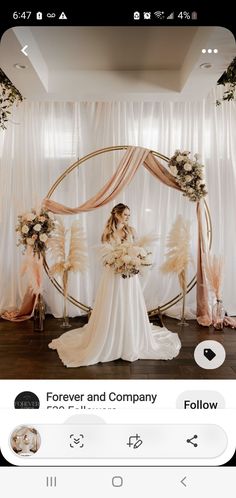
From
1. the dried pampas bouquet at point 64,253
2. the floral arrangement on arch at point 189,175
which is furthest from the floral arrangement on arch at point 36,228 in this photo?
the floral arrangement on arch at point 189,175

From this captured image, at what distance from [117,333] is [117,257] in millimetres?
650

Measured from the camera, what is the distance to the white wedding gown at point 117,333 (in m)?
2.81

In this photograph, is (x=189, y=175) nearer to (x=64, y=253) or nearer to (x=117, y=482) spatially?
(x=64, y=253)

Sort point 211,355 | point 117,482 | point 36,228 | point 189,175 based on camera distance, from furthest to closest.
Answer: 1. point 189,175
2. point 36,228
3. point 211,355
4. point 117,482

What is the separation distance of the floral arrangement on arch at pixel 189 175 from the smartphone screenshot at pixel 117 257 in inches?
0.6

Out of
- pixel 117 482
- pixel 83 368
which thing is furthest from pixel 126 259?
pixel 117 482

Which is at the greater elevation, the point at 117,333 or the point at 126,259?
the point at 126,259

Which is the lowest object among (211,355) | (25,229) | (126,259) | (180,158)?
(211,355)

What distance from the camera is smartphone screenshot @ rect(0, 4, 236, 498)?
29.7 inches

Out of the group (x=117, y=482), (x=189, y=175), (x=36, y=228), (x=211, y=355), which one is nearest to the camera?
(x=117, y=482)

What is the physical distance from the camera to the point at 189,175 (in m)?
3.59

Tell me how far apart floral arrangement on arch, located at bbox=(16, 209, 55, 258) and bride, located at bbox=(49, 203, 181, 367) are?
920 mm
